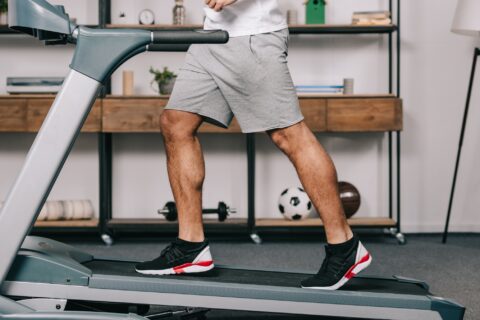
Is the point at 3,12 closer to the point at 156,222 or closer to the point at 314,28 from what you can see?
the point at 156,222

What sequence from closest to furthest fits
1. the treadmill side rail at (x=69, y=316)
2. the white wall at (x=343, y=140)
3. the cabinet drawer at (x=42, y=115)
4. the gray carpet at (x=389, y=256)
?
the treadmill side rail at (x=69, y=316), the gray carpet at (x=389, y=256), the cabinet drawer at (x=42, y=115), the white wall at (x=343, y=140)

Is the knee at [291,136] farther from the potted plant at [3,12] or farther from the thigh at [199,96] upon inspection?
the potted plant at [3,12]

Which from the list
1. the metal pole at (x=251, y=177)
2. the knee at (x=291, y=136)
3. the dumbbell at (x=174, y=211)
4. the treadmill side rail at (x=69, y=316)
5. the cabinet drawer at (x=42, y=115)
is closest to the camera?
the treadmill side rail at (x=69, y=316)

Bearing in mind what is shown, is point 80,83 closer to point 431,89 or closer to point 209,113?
point 209,113

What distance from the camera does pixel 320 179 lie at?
2.17 metres

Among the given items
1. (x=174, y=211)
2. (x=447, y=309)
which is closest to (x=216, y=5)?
(x=447, y=309)

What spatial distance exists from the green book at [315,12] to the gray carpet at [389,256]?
4.09 feet

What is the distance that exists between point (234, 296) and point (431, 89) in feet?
8.84

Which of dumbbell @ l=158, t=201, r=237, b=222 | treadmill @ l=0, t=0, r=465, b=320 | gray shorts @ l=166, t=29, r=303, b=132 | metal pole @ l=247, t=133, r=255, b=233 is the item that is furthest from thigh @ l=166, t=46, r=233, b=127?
metal pole @ l=247, t=133, r=255, b=233

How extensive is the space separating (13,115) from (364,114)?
73.2 inches

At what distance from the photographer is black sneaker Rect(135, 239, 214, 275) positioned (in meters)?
2.20

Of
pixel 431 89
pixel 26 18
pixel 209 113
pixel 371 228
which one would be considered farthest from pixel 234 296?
pixel 431 89

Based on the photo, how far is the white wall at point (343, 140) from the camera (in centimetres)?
434

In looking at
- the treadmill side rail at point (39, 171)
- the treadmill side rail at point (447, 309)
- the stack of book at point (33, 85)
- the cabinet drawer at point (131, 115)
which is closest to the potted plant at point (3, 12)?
the stack of book at point (33, 85)
